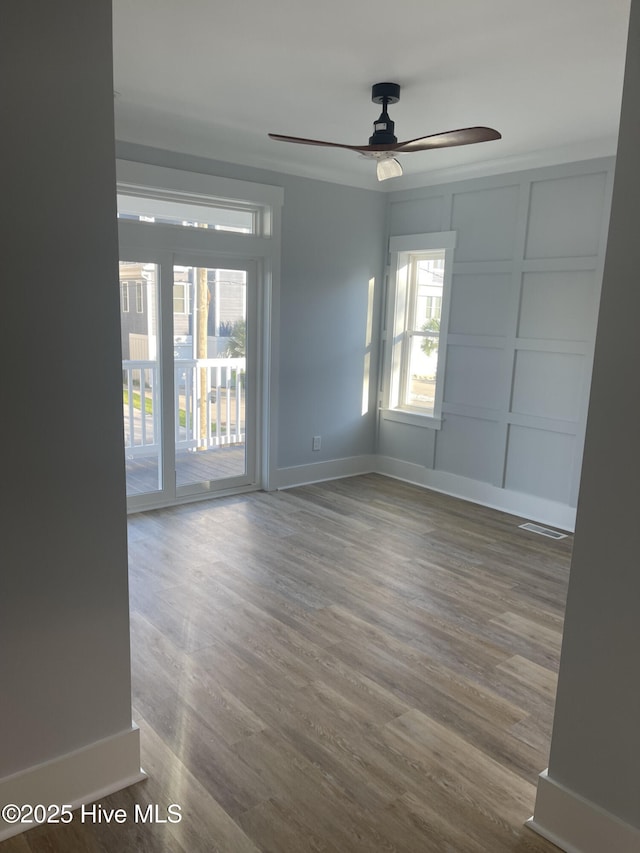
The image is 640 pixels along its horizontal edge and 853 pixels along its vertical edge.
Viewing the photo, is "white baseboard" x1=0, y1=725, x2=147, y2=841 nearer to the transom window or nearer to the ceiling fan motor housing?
the ceiling fan motor housing

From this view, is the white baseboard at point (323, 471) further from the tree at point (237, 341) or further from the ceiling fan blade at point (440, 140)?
the ceiling fan blade at point (440, 140)

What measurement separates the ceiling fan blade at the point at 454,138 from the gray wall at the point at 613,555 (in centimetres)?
127

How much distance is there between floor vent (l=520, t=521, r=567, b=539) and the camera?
175 inches

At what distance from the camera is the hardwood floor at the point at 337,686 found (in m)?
1.90

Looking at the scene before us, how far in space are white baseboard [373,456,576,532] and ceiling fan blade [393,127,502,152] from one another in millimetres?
2719

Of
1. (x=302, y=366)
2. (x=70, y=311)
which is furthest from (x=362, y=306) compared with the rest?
(x=70, y=311)

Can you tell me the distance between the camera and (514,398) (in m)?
4.78

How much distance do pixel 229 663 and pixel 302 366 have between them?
3001 mm

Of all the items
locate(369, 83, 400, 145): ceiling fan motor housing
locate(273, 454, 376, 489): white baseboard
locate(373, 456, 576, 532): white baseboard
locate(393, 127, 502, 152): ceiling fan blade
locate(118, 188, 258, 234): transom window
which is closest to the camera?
locate(393, 127, 502, 152): ceiling fan blade

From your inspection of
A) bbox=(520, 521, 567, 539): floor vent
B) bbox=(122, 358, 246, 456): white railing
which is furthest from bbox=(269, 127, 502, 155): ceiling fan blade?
bbox=(520, 521, 567, 539): floor vent

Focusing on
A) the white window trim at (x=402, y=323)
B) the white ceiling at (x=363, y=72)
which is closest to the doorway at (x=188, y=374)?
the white ceiling at (x=363, y=72)

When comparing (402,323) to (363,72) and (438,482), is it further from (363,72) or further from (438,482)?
(363,72)

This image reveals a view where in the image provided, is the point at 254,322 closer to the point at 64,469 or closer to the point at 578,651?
the point at 64,469

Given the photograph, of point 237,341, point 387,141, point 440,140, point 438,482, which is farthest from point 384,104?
point 438,482
